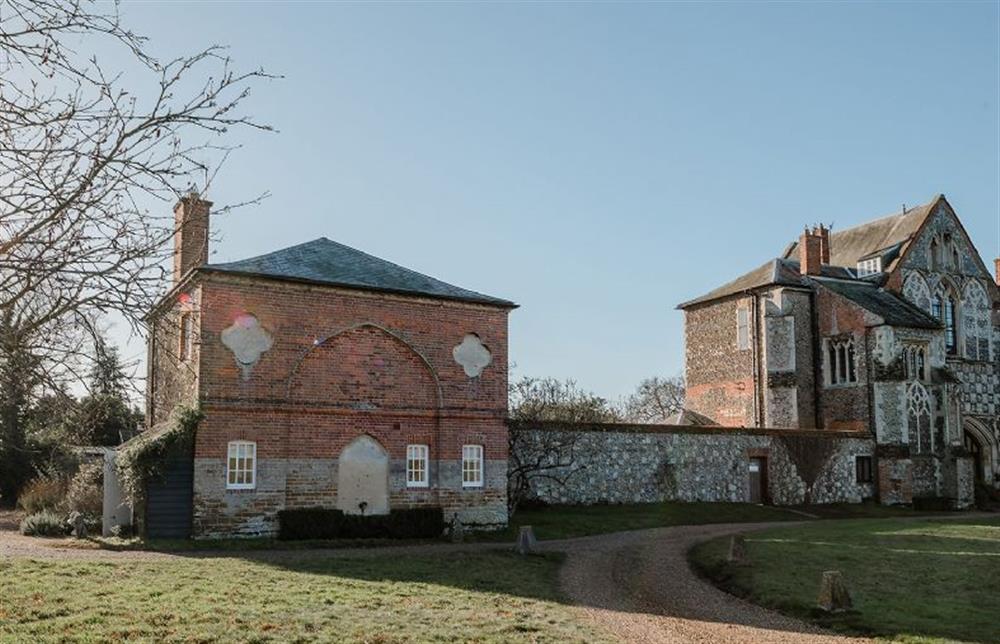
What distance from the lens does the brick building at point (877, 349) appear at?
129ft

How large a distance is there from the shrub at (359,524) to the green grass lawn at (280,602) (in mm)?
4368

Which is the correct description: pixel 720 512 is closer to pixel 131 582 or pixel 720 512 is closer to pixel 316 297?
pixel 316 297

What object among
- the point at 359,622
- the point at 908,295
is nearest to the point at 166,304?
the point at 359,622

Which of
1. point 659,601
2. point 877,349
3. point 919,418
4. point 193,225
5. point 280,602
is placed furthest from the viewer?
point 877,349

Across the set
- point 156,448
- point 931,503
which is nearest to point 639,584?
point 156,448

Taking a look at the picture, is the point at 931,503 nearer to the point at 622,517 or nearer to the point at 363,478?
the point at 622,517

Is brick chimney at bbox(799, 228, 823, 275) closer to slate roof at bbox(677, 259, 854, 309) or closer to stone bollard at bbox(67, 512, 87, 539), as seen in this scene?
slate roof at bbox(677, 259, 854, 309)

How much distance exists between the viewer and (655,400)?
226 feet

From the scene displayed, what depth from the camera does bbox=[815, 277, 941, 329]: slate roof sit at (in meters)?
40.3

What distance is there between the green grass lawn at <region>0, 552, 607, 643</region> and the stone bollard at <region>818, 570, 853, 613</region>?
400 cm

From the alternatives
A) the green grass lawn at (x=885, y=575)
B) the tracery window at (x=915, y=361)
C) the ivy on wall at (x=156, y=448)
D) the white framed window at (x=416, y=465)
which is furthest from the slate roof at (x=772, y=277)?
the ivy on wall at (x=156, y=448)

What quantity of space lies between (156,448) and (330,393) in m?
4.56

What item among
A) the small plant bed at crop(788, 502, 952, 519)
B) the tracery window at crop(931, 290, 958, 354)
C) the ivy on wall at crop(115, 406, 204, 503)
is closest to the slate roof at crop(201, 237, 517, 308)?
the ivy on wall at crop(115, 406, 204, 503)

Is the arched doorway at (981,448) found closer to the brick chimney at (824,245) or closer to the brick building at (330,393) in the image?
the brick chimney at (824,245)
